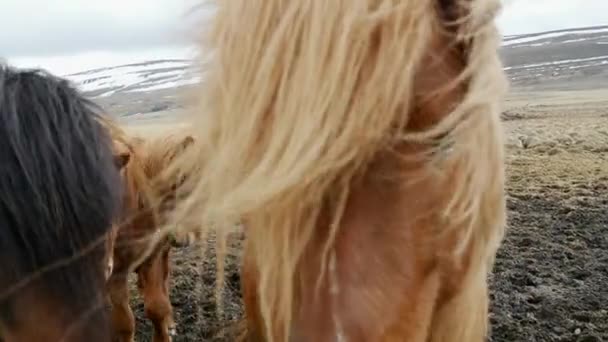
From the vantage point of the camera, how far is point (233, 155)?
1265 millimetres

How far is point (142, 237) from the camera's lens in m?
2.57

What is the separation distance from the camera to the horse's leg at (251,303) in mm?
2218

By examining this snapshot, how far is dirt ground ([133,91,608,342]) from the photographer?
4.60m

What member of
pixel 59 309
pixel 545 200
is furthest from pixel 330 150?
pixel 545 200

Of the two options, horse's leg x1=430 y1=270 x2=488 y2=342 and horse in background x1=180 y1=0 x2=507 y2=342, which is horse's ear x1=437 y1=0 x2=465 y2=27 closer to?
horse in background x1=180 y1=0 x2=507 y2=342

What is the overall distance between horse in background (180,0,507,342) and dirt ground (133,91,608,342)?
117cm

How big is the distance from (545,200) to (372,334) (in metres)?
7.29

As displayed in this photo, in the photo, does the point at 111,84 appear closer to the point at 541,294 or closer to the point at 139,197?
the point at 139,197

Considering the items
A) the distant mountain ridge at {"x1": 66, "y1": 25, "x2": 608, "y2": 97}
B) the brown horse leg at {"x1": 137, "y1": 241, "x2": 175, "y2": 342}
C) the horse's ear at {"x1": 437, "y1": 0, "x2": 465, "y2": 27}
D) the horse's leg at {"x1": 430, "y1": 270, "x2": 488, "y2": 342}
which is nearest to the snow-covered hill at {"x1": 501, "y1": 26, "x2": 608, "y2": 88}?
the distant mountain ridge at {"x1": 66, "y1": 25, "x2": 608, "y2": 97}

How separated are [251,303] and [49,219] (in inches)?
30.9

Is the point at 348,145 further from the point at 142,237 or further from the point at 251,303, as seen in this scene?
the point at 142,237

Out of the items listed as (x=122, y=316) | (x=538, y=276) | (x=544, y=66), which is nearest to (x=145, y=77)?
(x=122, y=316)

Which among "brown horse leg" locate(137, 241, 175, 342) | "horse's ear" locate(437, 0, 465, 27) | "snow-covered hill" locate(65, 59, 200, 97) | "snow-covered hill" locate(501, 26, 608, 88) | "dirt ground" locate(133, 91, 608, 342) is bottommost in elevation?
"snow-covered hill" locate(501, 26, 608, 88)

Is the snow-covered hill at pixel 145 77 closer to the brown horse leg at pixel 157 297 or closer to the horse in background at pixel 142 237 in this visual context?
the horse in background at pixel 142 237
